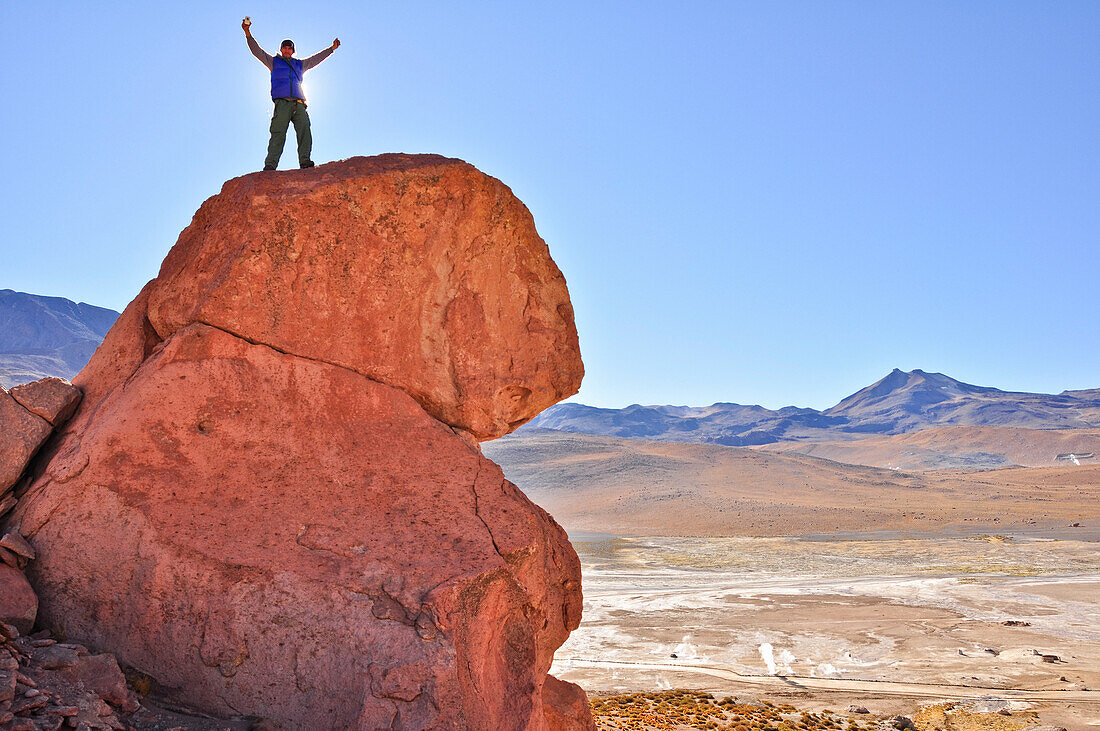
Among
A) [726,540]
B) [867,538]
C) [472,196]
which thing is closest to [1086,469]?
[867,538]

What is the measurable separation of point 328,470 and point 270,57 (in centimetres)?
443

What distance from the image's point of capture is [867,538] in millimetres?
59250

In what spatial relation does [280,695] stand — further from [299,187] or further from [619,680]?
[619,680]

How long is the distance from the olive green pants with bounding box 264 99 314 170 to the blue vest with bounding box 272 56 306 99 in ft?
0.23

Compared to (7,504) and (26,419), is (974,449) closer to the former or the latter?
(26,419)

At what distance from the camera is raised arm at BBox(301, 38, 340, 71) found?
791cm

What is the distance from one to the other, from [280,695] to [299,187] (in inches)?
160

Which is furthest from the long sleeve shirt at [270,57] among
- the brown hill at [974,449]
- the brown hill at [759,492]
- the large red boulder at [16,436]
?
the brown hill at [974,449]

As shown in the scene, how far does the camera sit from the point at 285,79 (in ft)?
25.4

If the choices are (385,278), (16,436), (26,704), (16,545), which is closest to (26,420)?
(16,436)

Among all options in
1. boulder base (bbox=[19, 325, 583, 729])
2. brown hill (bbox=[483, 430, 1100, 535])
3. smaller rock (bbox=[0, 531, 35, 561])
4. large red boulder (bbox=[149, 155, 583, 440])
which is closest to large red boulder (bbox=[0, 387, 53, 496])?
boulder base (bbox=[19, 325, 583, 729])

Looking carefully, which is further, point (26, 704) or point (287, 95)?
point (287, 95)

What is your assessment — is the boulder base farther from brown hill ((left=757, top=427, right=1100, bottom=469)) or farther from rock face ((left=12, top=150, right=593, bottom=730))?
brown hill ((left=757, top=427, right=1100, bottom=469))

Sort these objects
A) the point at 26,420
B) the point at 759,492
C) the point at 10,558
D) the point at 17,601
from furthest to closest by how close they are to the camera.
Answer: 1. the point at 759,492
2. the point at 26,420
3. the point at 10,558
4. the point at 17,601
